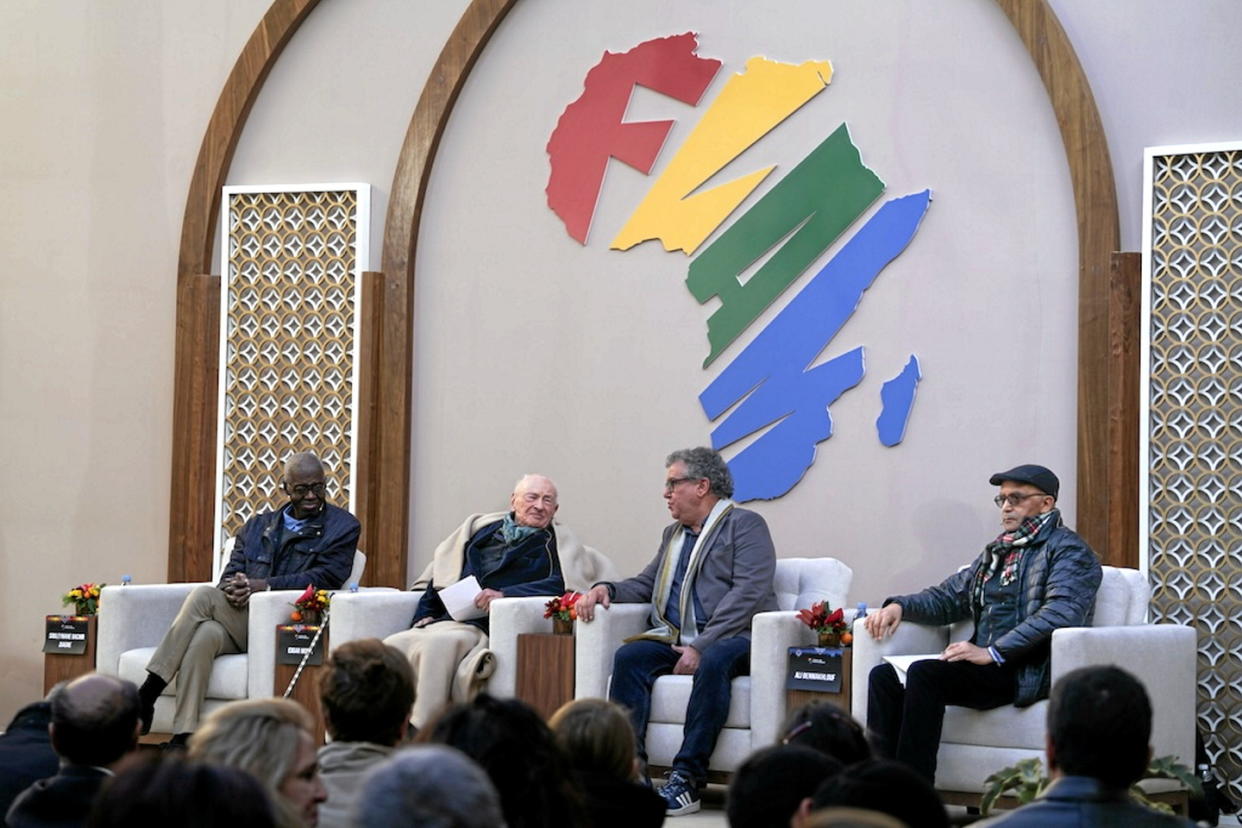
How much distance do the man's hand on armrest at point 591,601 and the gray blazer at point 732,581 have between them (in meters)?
0.16

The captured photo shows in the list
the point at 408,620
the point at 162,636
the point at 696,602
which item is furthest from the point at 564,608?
the point at 162,636

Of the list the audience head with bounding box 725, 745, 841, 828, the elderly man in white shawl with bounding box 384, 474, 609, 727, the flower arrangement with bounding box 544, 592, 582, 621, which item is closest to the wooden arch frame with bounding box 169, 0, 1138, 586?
the elderly man in white shawl with bounding box 384, 474, 609, 727

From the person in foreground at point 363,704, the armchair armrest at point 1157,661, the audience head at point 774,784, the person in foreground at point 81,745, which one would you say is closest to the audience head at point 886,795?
the audience head at point 774,784

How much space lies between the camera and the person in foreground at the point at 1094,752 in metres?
2.57

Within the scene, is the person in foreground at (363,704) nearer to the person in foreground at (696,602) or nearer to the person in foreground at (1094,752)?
the person in foreground at (1094,752)

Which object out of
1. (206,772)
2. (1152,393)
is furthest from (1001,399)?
(206,772)

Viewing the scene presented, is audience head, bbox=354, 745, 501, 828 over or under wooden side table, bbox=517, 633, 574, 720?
over

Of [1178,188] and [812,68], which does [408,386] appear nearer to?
[812,68]

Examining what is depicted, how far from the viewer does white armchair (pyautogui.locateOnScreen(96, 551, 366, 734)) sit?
6.55 m

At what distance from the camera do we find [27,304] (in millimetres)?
8039

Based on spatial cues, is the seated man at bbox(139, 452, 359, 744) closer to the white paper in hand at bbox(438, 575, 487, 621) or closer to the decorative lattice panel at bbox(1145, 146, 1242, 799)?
the white paper in hand at bbox(438, 575, 487, 621)

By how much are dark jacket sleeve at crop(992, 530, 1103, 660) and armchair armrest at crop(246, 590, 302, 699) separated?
8.62 ft

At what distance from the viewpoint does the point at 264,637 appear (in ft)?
21.5

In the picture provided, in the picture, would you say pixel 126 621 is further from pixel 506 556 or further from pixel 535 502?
pixel 535 502
